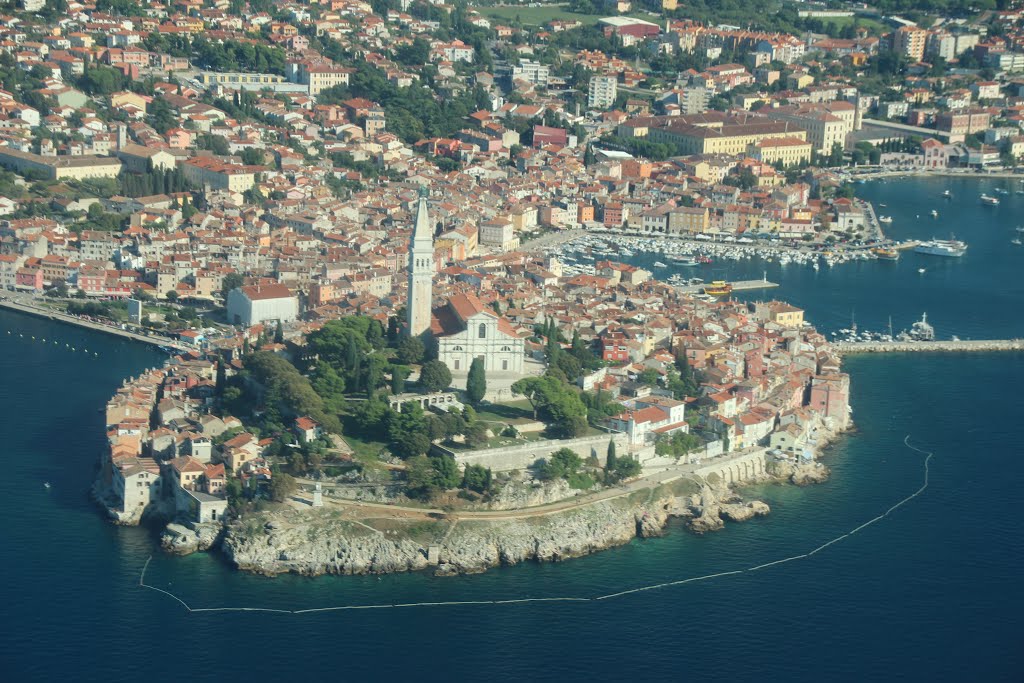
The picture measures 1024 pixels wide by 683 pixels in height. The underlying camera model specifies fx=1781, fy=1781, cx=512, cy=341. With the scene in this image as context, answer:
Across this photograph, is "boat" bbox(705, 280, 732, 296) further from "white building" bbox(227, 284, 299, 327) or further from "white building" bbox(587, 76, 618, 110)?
"white building" bbox(587, 76, 618, 110)

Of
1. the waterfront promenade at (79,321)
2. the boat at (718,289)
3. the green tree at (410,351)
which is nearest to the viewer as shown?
the green tree at (410,351)

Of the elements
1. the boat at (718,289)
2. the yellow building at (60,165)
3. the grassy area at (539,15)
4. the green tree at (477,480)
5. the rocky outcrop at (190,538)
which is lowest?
the rocky outcrop at (190,538)

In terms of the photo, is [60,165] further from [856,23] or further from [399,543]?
[856,23]

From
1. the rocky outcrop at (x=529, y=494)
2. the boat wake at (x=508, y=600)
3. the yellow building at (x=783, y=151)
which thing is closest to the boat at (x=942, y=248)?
the yellow building at (x=783, y=151)

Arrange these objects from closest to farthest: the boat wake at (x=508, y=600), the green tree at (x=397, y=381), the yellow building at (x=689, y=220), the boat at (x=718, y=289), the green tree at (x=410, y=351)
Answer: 1. the boat wake at (x=508, y=600)
2. the green tree at (x=397, y=381)
3. the green tree at (x=410, y=351)
4. the boat at (x=718, y=289)
5. the yellow building at (x=689, y=220)

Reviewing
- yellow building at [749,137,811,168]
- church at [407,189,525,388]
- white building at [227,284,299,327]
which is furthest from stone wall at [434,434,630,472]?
yellow building at [749,137,811,168]

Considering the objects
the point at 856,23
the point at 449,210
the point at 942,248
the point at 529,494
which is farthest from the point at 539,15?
the point at 529,494

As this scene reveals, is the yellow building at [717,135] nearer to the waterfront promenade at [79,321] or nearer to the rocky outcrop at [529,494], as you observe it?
the waterfront promenade at [79,321]
